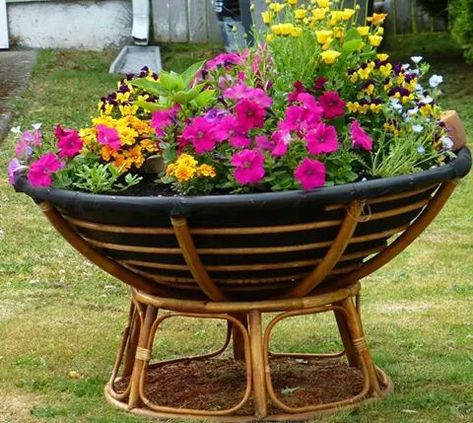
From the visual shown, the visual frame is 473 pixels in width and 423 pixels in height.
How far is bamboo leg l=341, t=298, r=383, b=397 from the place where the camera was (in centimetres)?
375

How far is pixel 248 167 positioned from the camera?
3.29 m

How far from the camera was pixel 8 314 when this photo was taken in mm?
5051

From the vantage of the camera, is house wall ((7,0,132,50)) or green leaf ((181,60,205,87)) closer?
green leaf ((181,60,205,87))

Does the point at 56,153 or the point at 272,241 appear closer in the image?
the point at 272,241

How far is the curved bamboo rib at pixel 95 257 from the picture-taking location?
11.8ft

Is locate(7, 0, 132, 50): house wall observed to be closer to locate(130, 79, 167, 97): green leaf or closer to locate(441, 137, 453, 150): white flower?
locate(130, 79, 167, 97): green leaf

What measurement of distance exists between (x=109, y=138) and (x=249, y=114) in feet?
1.49

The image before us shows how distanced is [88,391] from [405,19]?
863 centimetres

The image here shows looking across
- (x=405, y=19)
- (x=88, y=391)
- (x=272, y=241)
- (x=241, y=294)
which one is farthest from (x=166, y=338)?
(x=405, y=19)

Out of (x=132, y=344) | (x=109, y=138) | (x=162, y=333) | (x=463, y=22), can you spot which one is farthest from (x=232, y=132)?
(x=463, y=22)

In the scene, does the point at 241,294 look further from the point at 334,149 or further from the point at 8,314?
the point at 8,314

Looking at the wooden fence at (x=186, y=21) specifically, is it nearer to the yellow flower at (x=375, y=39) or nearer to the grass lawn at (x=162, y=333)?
the grass lawn at (x=162, y=333)

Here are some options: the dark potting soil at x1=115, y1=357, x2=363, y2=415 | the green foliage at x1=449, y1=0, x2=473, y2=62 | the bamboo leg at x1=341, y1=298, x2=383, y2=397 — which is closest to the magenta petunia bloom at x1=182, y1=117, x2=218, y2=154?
the bamboo leg at x1=341, y1=298, x2=383, y2=397

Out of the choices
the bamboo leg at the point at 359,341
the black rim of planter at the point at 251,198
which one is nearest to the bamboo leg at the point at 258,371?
the bamboo leg at the point at 359,341
